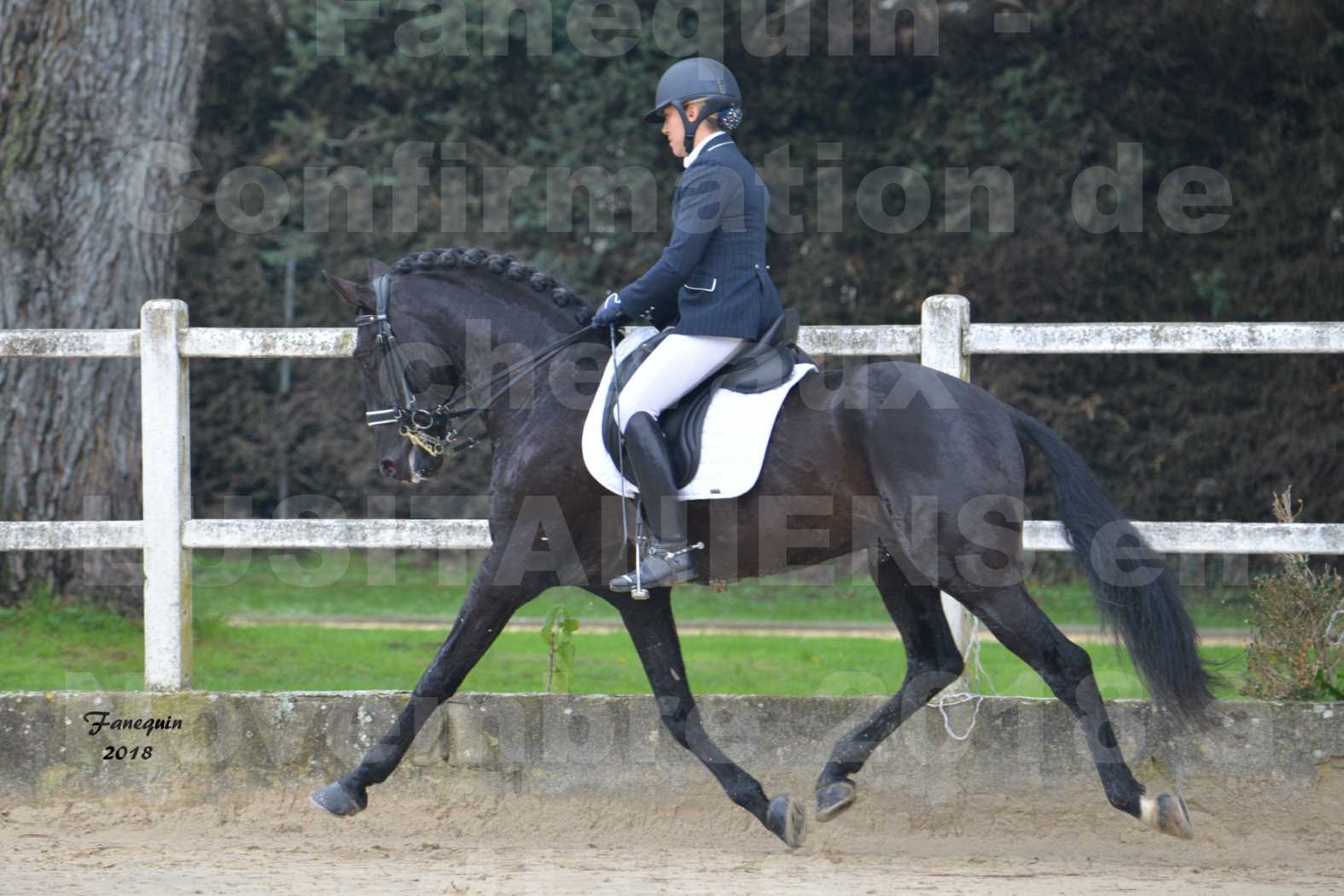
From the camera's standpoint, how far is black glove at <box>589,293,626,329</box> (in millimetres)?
5355

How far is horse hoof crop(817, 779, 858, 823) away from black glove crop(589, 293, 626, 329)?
71.7 inches

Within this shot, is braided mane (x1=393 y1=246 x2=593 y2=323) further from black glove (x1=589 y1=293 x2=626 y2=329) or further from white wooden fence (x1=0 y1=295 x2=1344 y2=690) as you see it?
white wooden fence (x1=0 y1=295 x2=1344 y2=690)

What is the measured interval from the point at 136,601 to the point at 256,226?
17.4 ft

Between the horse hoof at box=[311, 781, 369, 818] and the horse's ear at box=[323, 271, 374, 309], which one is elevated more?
the horse's ear at box=[323, 271, 374, 309]

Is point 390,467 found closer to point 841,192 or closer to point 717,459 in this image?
point 717,459

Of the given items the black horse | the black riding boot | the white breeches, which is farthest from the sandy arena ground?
the white breeches

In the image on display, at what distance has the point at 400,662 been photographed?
827 cm

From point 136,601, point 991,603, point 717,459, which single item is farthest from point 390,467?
point 136,601

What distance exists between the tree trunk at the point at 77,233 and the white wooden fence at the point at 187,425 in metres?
1.98

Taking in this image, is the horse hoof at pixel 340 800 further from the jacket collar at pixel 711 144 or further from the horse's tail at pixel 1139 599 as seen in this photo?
the horse's tail at pixel 1139 599

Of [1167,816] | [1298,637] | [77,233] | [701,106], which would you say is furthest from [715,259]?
[77,233]

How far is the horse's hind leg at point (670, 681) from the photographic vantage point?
5410 millimetres

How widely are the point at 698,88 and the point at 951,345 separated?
1479mm

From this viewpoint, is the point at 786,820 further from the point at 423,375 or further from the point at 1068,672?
the point at 423,375
